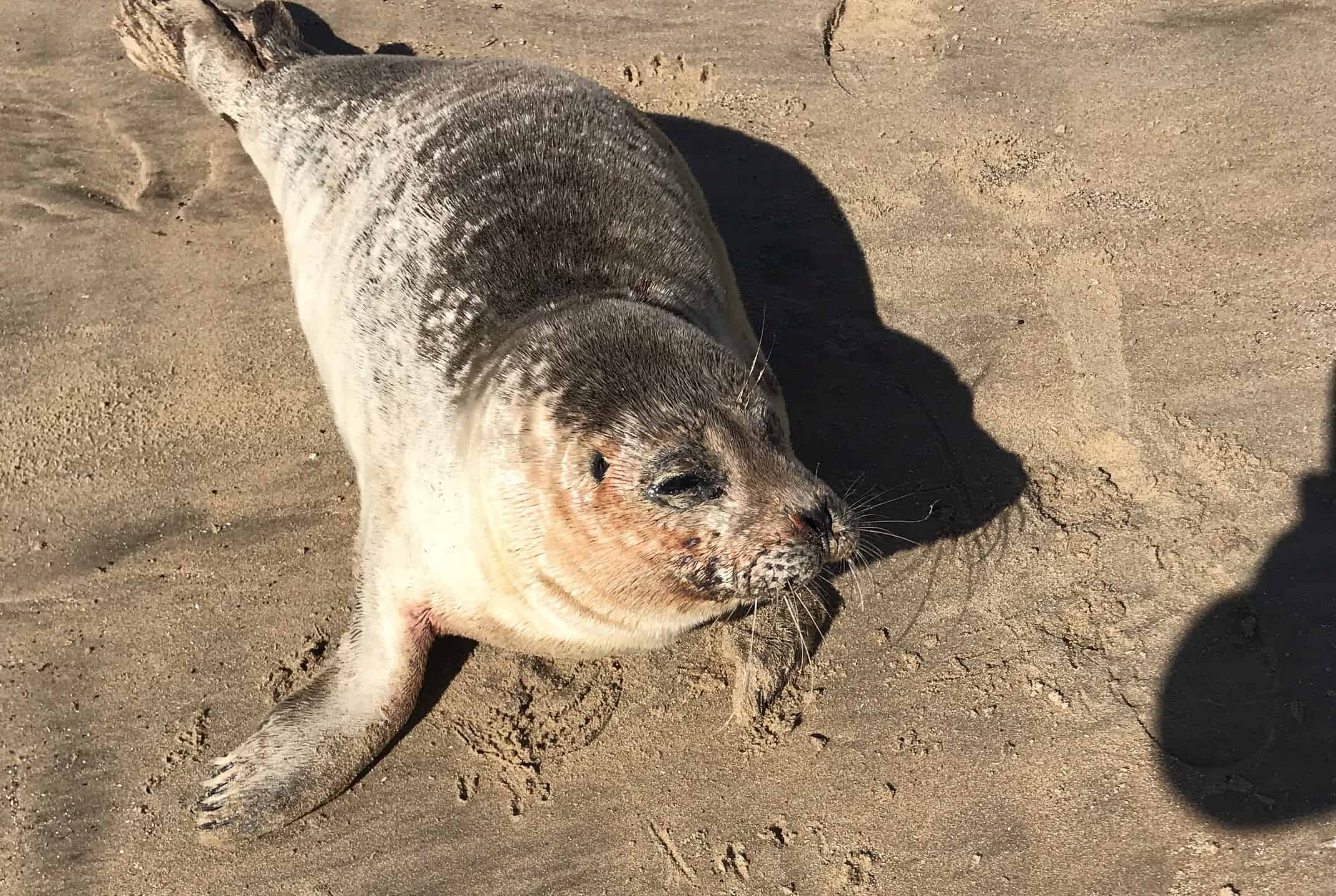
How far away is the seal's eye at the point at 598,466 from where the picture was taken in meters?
2.15

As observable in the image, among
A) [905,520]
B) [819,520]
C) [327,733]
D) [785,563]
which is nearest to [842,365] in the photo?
[905,520]

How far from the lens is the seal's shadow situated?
11.5 feet

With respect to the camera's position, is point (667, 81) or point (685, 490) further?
point (667, 81)

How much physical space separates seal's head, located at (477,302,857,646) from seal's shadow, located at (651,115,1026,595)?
4.13 ft

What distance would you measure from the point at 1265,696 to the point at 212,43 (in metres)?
5.40

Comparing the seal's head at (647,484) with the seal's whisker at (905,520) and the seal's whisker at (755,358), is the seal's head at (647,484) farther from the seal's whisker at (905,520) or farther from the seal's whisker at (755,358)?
the seal's whisker at (905,520)

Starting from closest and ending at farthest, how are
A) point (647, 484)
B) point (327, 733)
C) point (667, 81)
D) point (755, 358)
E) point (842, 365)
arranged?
point (647, 484)
point (327, 733)
point (755, 358)
point (842, 365)
point (667, 81)

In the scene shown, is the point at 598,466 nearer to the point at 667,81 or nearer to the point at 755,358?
the point at 755,358

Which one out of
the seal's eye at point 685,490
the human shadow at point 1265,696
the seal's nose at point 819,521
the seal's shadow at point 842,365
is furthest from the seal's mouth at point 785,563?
the human shadow at point 1265,696

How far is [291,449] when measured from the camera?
3623 millimetres

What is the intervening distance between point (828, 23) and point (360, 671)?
14.1ft

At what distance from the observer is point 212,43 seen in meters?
4.13

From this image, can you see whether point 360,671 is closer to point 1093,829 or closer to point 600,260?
point 600,260

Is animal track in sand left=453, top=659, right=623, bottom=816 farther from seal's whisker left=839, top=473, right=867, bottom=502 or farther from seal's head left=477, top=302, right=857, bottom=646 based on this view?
seal's whisker left=839, top=473, right=867, bottom=502
